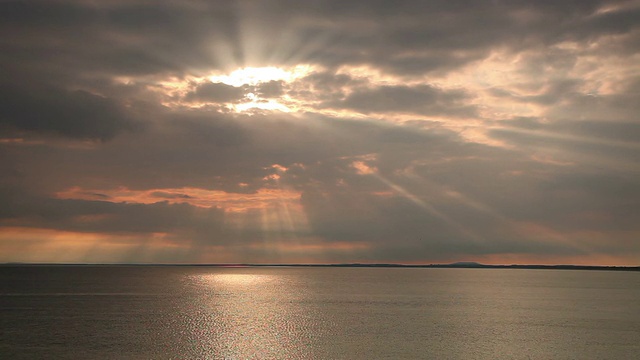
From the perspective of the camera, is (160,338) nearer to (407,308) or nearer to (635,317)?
(407,308)

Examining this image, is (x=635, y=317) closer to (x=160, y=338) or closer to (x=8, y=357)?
(x=160, y=338)

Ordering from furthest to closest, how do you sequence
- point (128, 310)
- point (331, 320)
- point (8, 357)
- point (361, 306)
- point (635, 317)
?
point (361, 306)
point (128, 310)
point (635, 317)
point (331, 320)
point (8, 357)

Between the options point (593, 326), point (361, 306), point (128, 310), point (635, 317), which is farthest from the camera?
point (361, 306)

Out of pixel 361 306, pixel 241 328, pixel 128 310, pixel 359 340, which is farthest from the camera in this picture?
pixel 361 306

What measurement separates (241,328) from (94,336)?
17686mm

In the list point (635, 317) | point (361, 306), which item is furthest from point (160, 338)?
point (635, 317)

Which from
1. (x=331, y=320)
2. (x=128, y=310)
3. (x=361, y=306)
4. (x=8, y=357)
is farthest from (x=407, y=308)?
(x=8, y=357)

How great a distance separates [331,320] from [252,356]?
1154 inches

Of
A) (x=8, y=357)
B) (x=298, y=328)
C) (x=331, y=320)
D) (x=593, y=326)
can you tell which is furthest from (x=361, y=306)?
(x=8, y=357)

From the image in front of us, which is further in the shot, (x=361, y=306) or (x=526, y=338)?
(x=361, y=306)

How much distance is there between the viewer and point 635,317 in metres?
84.4

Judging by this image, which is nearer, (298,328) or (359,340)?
(359,340)

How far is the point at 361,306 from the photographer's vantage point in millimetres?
102312

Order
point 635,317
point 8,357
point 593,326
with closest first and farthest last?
point 8,357 < point 593,326 < point 635,317
